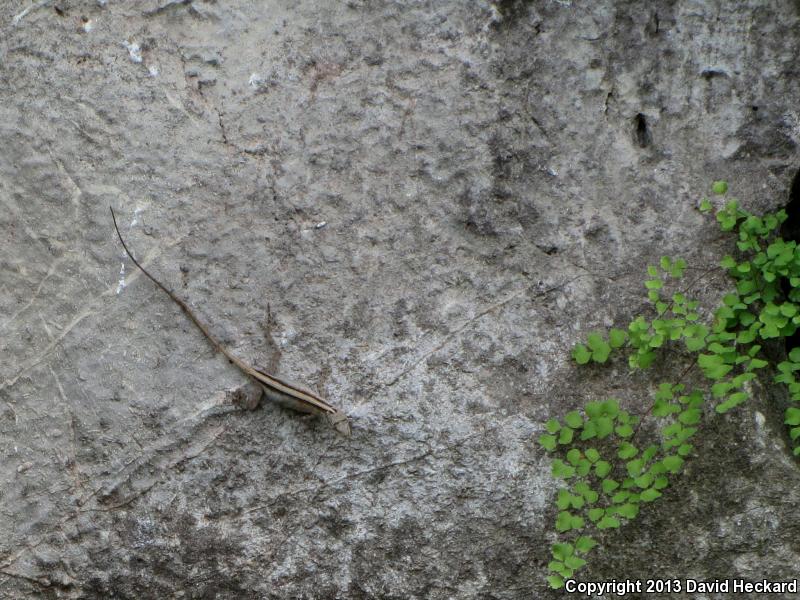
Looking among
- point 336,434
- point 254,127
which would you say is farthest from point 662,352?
point 254,127

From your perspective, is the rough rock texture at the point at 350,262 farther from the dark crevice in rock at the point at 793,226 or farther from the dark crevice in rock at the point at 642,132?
the dark crevice in rock at the point at 793,226

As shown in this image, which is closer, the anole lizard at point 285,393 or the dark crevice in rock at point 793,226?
the anole lizard at point 285,393

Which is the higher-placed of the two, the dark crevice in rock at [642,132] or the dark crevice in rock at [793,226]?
the dark crevice in rock at [642,132]

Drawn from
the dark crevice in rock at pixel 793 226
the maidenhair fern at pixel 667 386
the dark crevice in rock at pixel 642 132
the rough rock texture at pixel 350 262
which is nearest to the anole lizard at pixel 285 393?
the rough rock texture at pixel 350 262

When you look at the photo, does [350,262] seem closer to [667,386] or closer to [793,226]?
[667,386]

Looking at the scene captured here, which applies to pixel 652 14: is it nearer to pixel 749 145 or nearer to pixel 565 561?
pixel 749 145

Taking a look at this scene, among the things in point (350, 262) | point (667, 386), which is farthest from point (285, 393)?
point (667, 386)

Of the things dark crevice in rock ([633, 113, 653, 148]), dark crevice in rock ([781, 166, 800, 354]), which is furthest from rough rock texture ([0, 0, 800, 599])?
dark crevice in rock ([781, 166, 800, 354])

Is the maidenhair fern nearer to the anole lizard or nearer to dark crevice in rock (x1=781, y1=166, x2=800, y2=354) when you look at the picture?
dark crevice in rock (x1=781, y1=166, x2=800, y2=354)
